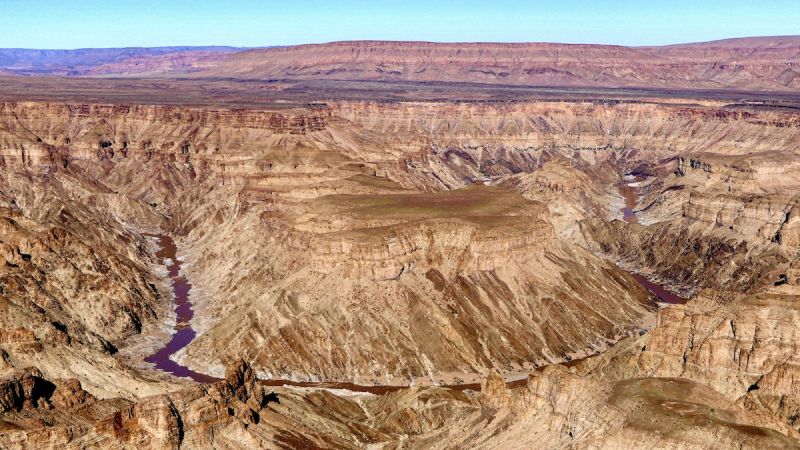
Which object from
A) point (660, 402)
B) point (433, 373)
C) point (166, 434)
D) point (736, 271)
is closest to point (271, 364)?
point (433, 373)

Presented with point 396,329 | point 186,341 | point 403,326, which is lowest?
point 186,341

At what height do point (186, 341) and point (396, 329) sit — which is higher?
point (396, 329)

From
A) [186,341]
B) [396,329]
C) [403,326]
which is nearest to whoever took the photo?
[396,329]

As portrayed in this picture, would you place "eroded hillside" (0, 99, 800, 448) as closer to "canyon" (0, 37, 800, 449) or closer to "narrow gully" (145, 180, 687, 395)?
"canyon" (0, 37, 800, 449)

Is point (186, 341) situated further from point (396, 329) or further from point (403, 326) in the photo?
point (403, 326)

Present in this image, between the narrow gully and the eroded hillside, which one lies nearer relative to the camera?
the eroded hillside

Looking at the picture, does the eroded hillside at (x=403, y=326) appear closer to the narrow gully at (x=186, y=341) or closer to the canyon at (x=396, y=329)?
the canyon at (x=396, y=329)

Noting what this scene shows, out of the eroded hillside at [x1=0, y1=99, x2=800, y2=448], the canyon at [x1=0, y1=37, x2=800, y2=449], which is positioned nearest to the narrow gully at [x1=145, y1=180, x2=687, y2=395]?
the canyon at [x1=0, y1=37, x2=800, y2=449]

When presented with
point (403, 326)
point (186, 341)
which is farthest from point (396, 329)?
point (186, 341)

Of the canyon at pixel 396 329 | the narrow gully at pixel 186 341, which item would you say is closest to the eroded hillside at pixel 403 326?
the canyon at pixel 396 329

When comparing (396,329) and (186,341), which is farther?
(186,341)

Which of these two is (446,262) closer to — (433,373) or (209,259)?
(433,373)

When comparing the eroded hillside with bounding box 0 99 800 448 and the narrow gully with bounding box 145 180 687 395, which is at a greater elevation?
the eroded hillside with bounding box 0 99 800 448
